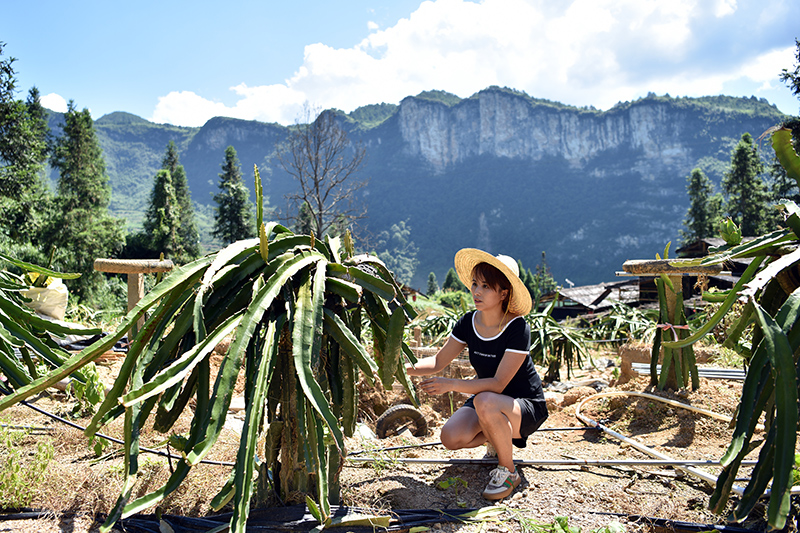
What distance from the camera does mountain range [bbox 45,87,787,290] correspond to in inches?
3895

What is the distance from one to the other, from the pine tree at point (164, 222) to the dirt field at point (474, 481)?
2775 centimetres

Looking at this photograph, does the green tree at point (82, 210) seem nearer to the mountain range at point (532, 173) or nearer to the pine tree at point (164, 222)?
the pine tree at point (164, 222)

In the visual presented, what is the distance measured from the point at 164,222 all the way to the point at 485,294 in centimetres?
3094

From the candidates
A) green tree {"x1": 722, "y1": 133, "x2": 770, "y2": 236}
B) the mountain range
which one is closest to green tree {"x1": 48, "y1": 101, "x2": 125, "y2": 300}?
green tree {"x1": 722, "y1": 133, "x2": 770, "y2": 236}

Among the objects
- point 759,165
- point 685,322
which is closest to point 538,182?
point 759,165

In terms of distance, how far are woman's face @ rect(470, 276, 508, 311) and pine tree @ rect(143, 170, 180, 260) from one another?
28.5 m

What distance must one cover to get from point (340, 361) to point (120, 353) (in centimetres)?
423

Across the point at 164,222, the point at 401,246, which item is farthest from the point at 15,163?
the point at 401,246

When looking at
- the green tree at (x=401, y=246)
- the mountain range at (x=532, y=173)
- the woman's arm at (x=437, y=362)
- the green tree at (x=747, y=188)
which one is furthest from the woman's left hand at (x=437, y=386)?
the mountain range at (x=532, y=173)

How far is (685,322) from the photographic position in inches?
169

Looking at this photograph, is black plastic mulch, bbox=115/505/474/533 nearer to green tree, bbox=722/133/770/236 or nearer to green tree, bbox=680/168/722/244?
green tree, bbox=722/133/770/236

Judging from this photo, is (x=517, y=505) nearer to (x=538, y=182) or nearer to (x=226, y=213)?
(x=226, y=213)

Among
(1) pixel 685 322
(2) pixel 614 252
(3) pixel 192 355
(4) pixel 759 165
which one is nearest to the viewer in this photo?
(3) pixel 192 355

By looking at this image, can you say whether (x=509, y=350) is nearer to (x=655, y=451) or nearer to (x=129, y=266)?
(x=655, y=451)
